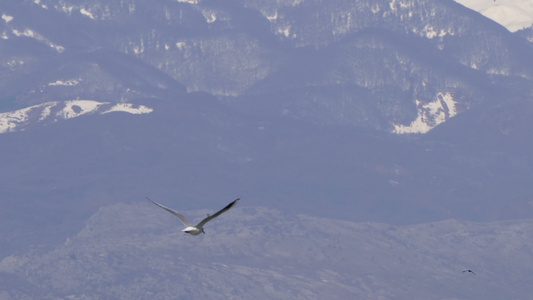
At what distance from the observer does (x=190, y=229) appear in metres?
89.7
